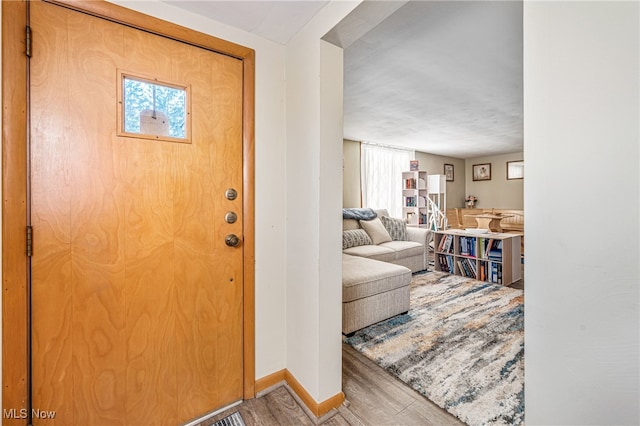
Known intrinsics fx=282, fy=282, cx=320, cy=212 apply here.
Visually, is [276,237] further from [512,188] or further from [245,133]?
[512,188]

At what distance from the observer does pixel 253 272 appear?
4.99ft

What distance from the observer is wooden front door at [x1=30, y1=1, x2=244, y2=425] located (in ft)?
3.58

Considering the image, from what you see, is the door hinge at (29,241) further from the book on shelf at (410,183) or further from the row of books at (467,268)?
the book on shelf at (410,183)

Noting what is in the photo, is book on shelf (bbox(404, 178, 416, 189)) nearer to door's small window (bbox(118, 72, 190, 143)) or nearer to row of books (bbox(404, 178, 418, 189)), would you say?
row of books (bbox(404, 178, 418, 189))

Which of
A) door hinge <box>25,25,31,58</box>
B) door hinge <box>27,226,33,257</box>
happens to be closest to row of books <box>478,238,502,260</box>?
door hinge <box>27,226,33,257</box>

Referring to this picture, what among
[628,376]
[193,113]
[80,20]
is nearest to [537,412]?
[628,376]

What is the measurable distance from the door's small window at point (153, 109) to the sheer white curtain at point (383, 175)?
13.4 ft

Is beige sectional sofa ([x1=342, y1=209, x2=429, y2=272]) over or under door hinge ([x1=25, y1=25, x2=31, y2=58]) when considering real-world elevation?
under

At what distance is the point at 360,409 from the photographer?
1452mm

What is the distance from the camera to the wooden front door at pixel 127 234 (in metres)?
1.09

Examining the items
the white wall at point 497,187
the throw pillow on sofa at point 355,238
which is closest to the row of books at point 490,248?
the throw pillow on sofa at point 355,238

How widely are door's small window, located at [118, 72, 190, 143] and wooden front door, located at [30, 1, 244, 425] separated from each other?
23mm

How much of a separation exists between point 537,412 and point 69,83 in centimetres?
184

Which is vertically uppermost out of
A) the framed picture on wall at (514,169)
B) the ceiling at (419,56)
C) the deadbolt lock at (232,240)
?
the ceiling at (419,56)
